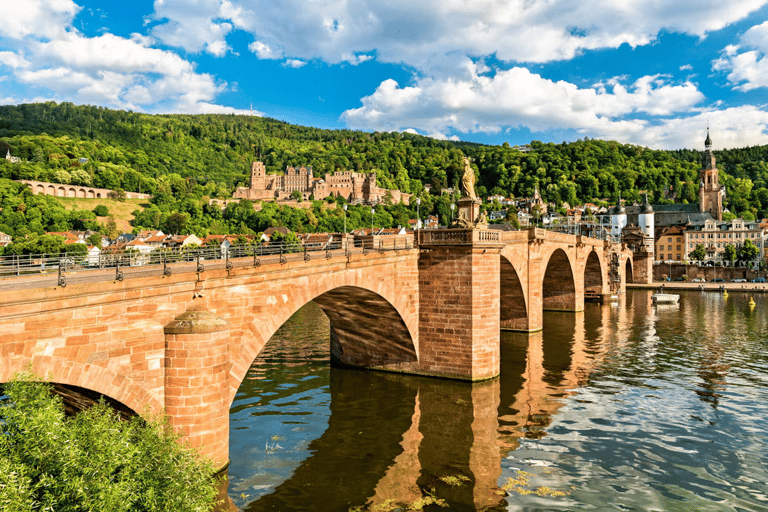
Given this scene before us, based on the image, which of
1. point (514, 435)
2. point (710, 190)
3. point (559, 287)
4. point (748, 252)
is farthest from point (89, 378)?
point (710, 190)

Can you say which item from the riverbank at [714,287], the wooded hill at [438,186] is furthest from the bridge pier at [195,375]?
the wooded hill at [438,186]

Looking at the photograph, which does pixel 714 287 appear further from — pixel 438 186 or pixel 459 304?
pixel 438 186

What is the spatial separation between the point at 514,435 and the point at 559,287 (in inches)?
1413

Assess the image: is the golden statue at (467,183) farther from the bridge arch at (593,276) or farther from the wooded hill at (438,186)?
the wooded hill at (438,186)

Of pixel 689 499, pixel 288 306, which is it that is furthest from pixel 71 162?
pixel 689 499

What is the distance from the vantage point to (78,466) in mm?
7984

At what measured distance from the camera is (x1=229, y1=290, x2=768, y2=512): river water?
13969mm

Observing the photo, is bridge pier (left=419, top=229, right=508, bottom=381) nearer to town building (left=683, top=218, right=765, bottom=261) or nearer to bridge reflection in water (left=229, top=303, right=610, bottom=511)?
bridge reflection in water (left=229, top=303, right=610, bottom=511)

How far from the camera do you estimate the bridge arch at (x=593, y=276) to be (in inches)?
2445

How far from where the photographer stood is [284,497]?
1359cm

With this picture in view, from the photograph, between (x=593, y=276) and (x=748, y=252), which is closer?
(x=593, y=276)

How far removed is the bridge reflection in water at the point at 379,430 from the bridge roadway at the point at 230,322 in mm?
1666

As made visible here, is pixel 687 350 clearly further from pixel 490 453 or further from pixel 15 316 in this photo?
pixel 15 316

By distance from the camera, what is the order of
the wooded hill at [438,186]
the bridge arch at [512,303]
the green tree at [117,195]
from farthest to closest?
the green tree at [117,195]
the wooded hill at [438,186]
the bridge arch at [512,303]
